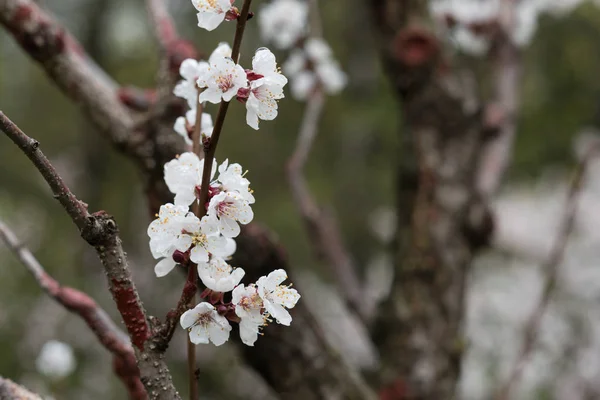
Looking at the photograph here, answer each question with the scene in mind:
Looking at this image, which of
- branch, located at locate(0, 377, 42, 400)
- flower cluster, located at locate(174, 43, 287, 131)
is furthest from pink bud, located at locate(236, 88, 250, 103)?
branch, located at locate(0, 377, 42, 400)

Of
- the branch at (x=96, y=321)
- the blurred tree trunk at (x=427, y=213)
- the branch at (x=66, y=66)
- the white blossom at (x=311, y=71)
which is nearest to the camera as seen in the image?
the branch at (x=96, y=321)

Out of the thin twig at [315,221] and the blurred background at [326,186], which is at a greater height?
the blurred background at [326,186]

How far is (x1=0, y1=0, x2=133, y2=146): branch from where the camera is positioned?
1.14 meters

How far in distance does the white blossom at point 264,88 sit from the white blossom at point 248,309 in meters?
0.14

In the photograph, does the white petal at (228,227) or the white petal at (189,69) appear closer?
the white petal at (228,227)

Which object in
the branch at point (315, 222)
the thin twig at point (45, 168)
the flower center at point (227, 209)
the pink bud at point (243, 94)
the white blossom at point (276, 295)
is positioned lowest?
the white blossom at point (276, 295)

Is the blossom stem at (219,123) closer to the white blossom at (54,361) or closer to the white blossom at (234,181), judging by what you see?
the white blossom at (234,181)

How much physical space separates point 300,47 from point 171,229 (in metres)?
1.66

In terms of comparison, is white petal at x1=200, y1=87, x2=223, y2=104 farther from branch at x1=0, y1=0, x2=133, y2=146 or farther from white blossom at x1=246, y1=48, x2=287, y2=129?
branch at x1=0, y1=0, x2=133, y2=146

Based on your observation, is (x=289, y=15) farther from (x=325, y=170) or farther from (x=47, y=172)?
(x=325, y=170)

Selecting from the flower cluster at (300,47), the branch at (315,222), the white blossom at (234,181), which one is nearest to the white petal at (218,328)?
the white blossom at (234,181)

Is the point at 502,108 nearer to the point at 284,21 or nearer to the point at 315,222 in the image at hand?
the point at 315,222

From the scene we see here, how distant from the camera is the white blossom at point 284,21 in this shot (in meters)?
2.03

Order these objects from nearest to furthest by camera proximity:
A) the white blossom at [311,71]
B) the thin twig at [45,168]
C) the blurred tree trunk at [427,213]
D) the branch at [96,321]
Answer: the thin twig at [45,168]
the branch at [96,321]
the blurred tree trunk at [427,213]
the white blossom at [311,71]
